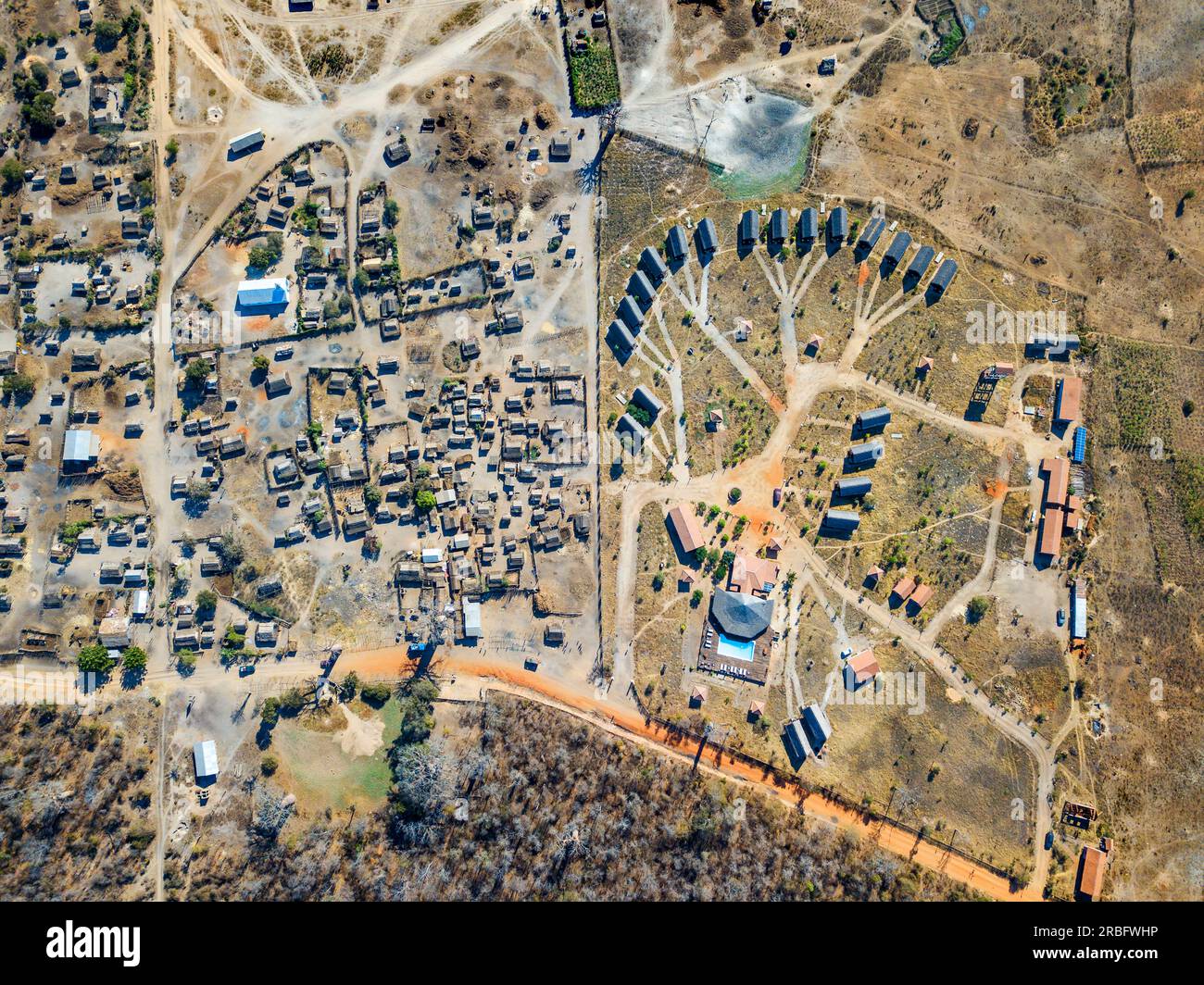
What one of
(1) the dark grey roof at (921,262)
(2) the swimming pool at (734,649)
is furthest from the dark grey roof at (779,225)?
(2) the swimming pool at (734,649)

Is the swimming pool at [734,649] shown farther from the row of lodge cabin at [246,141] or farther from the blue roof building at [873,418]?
the row of lodge cabin at [246,141]

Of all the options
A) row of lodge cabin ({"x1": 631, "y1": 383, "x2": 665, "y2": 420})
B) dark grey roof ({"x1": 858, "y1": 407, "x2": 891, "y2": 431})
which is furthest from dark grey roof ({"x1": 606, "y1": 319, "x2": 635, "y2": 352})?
dark grey roof ({"x1": 858, "y1": 407, "x2": 891, "y2": 431})

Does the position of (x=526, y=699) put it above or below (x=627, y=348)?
below

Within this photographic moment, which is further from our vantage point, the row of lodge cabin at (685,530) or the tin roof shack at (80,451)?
the row of lodge cabin at (685,530)
